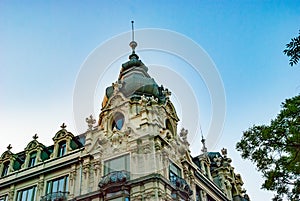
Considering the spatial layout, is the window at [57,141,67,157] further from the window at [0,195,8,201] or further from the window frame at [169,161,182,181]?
the window frame at [169,161,182,181]

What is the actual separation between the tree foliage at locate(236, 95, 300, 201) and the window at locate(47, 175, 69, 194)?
17.8 m

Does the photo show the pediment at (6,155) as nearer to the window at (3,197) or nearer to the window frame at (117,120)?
the window at (3,197)

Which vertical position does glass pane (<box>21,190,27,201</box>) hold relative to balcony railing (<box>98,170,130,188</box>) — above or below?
above

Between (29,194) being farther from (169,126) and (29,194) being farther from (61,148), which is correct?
(169,126)

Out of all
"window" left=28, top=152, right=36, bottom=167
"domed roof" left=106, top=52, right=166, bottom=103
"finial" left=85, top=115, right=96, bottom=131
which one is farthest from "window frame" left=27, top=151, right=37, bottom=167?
"domed roof" left=106, top=52, right=166, bottom=103

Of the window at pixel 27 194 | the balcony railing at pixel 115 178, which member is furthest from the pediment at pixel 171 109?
the window at pixel 27 194

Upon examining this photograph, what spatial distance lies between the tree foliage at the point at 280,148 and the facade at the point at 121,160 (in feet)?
32.8

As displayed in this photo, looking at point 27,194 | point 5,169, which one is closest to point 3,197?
point 27,194

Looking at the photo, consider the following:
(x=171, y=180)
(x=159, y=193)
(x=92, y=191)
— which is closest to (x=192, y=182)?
(x=171, y=180)

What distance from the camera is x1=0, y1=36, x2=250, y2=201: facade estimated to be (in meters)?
28.3

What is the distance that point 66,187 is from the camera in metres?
31.3

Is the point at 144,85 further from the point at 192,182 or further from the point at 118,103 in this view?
the point at 192,182

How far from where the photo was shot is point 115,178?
1114 inches

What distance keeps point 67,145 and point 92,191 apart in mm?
6817
